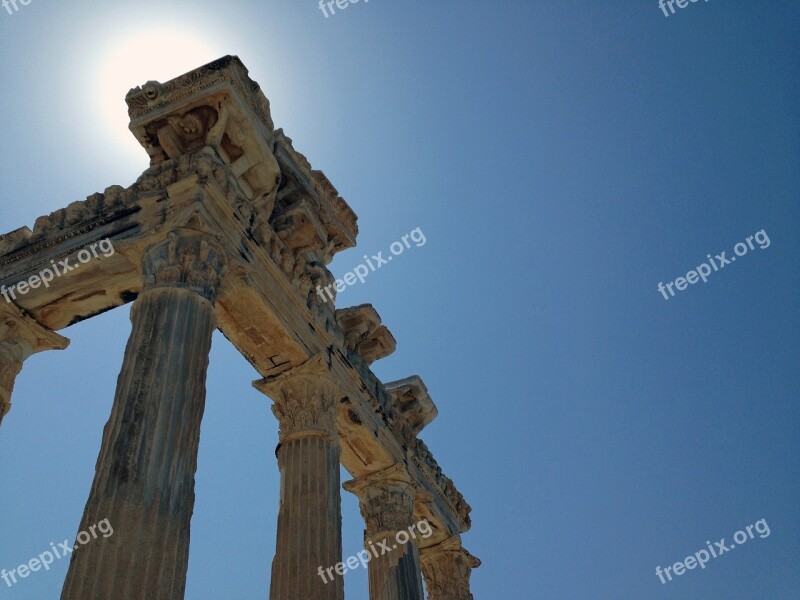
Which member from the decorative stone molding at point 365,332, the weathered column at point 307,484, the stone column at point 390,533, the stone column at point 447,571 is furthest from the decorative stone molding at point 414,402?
the weathered column at point 307,484

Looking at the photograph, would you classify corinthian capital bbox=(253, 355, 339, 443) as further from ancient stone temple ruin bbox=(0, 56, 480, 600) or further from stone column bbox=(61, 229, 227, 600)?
stone column bbox=(61, 229, 227, 600)

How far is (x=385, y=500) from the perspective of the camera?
24484 millimetres

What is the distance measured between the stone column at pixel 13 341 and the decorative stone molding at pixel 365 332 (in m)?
7.44

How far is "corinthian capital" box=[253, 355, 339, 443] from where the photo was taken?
2050 cm

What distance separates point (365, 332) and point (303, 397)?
12.2 feet

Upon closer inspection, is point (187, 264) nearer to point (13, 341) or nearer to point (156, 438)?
point (156, 438)

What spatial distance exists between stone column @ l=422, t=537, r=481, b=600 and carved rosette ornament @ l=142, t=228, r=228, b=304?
14.5 meters

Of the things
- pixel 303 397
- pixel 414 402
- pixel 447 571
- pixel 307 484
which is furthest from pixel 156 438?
pixel 447 571

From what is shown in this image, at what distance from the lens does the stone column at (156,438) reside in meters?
12.7

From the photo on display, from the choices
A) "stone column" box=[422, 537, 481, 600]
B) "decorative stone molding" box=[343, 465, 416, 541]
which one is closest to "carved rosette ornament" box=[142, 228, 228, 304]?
"decorative stone molding" box=[343, 465, 416, 541]

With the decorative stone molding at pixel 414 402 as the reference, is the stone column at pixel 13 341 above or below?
below

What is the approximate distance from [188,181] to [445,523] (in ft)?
48.7

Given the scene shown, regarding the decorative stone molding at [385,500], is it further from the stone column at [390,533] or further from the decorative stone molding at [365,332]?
the decorative stone molding at [365,332]

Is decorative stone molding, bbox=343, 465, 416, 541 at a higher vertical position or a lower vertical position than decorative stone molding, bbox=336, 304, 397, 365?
lower
